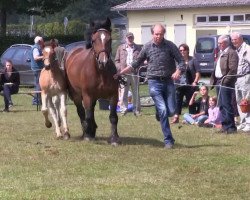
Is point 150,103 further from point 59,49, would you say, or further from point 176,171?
point 176,171

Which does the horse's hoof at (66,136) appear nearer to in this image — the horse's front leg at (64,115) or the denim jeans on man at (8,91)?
the horse's front leg at (64,115)

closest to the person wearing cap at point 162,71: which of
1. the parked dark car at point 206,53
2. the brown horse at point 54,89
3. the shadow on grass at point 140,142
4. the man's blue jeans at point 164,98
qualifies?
the man's blue jeans at point 164,98

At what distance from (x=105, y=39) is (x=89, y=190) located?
4.21 m

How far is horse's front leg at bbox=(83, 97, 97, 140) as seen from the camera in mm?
13023

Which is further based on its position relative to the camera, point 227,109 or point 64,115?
point 227,109

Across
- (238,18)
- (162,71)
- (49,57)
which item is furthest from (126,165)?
(238,18)

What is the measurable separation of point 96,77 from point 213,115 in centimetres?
413

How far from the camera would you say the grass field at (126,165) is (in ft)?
29.3

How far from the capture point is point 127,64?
18500 millimetres

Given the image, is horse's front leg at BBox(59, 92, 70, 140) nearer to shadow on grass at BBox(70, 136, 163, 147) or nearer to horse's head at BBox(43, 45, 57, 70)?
shadow on grass at BBox(70, 136, 163, 147)

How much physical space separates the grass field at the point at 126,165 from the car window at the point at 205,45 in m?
20.4

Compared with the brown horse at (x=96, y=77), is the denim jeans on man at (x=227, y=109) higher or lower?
lower

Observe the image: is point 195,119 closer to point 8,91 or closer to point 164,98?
point 164,98

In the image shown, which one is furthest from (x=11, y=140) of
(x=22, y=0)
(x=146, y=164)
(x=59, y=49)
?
A: (x=22, y=0)
